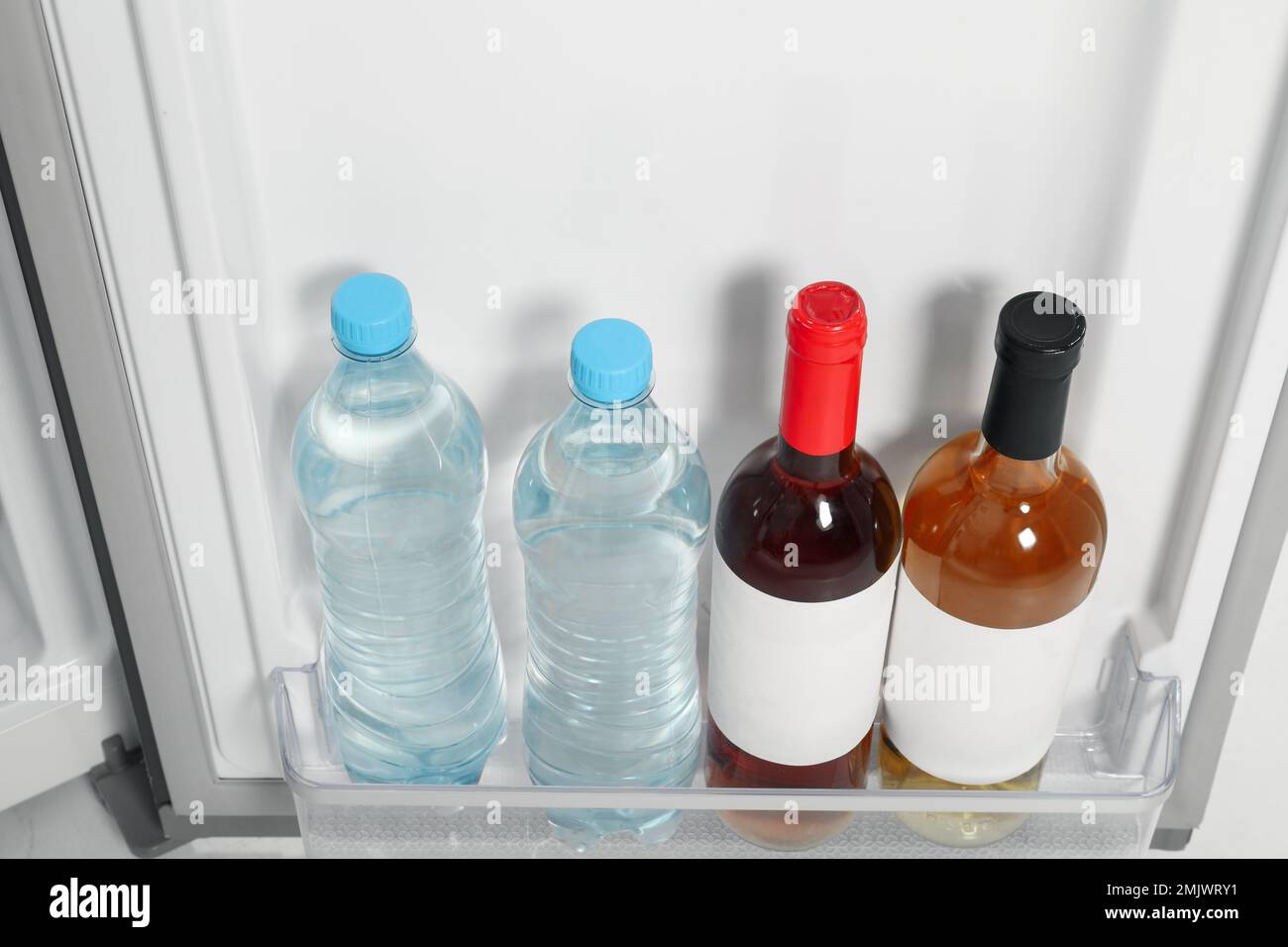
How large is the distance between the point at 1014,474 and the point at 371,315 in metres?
0.34

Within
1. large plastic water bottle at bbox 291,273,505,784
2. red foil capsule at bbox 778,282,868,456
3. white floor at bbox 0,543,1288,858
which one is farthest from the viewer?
white floor at bbox 0,543,1288,858

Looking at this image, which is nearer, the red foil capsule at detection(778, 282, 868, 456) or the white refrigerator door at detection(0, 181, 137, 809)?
the red foil capsule at detection(778, 282, 868, 456)

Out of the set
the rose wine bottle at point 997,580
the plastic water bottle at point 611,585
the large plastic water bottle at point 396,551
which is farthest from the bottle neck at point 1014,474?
the large plastic water bottle at point 396,551

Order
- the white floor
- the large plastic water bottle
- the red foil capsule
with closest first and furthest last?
the red foil capsule → the large plastic water bottle → the white floor

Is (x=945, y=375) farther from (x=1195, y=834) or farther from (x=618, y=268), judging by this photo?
(x=1195, y=834)

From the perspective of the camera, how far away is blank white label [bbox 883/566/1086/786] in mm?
735

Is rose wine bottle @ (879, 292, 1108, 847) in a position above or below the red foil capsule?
below

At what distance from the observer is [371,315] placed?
2.17 ft

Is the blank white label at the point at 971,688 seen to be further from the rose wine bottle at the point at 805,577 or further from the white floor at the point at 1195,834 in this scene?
the white floor at the point at 1195,834

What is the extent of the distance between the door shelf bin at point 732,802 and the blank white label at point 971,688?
0.03 m

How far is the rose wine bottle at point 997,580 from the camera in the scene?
71 centimetres

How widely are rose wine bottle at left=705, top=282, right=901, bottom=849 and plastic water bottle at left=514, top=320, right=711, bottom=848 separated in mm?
39

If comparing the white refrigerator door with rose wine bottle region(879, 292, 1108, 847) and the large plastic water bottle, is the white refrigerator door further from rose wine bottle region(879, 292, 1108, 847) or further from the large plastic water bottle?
rose wine bottle region(879, 292, 1108, 847)

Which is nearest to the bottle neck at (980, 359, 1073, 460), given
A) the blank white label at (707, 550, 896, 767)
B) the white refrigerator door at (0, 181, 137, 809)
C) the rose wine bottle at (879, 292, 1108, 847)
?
the rose wine bottle at (879, 292, 1108, 847)
